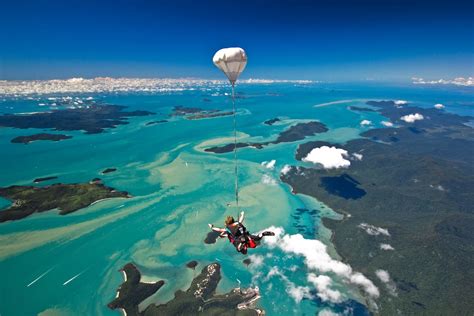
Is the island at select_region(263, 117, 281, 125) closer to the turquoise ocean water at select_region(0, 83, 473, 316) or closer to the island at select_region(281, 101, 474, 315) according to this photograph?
the island at select_region(281, 101, 474, 315)

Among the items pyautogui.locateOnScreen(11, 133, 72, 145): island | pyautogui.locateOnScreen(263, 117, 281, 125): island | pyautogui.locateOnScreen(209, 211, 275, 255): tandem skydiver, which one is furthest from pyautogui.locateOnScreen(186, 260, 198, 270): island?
pyautogui.locateOnScreen(263, 117, 281, 125): island

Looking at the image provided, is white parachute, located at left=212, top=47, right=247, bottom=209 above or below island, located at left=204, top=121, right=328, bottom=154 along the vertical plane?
above

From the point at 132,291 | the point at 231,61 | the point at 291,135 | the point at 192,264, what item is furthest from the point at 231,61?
the point at 291,135

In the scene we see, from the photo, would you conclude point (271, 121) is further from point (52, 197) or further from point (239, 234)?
point (239, 234)

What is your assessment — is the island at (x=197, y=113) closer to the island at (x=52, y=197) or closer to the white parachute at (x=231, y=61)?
the island at (x=52, y=197)

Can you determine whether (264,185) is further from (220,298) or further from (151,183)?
(220,298)

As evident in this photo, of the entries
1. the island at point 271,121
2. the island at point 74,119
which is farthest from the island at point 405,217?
the island at point 74,119
